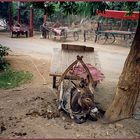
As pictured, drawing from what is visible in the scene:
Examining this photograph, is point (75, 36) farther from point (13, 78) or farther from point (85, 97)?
point (85, 97)

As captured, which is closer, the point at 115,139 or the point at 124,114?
the point at 115,139

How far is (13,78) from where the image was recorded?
9.39 m

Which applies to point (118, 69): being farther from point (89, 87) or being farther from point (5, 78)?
point (89, 87)

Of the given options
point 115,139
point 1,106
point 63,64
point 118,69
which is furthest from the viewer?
point 118,69

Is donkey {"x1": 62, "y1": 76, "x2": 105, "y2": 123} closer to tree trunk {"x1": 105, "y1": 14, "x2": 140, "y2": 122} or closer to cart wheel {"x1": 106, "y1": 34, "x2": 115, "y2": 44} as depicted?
tree trunk {"x1": 105, "y1": 14, "x2": 140, "y2": 122}

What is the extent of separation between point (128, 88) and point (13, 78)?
4380 mm

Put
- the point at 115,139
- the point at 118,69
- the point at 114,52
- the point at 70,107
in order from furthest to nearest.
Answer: the point at 114,52
the point at 118,69
the point at 70,107
the point at 115,139

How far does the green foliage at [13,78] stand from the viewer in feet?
29.0

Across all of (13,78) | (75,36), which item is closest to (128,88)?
(13,78)

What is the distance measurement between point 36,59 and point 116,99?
20.5 feet

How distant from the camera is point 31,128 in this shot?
→ 5.50 m

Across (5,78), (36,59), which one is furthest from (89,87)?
(36,59)

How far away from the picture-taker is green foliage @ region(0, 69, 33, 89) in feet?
29.0

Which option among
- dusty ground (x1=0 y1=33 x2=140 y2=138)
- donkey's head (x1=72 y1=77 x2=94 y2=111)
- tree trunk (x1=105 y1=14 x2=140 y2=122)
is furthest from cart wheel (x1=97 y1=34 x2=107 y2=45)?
donkey's head (x1=72 y1=77 x2=94 y2=111)
